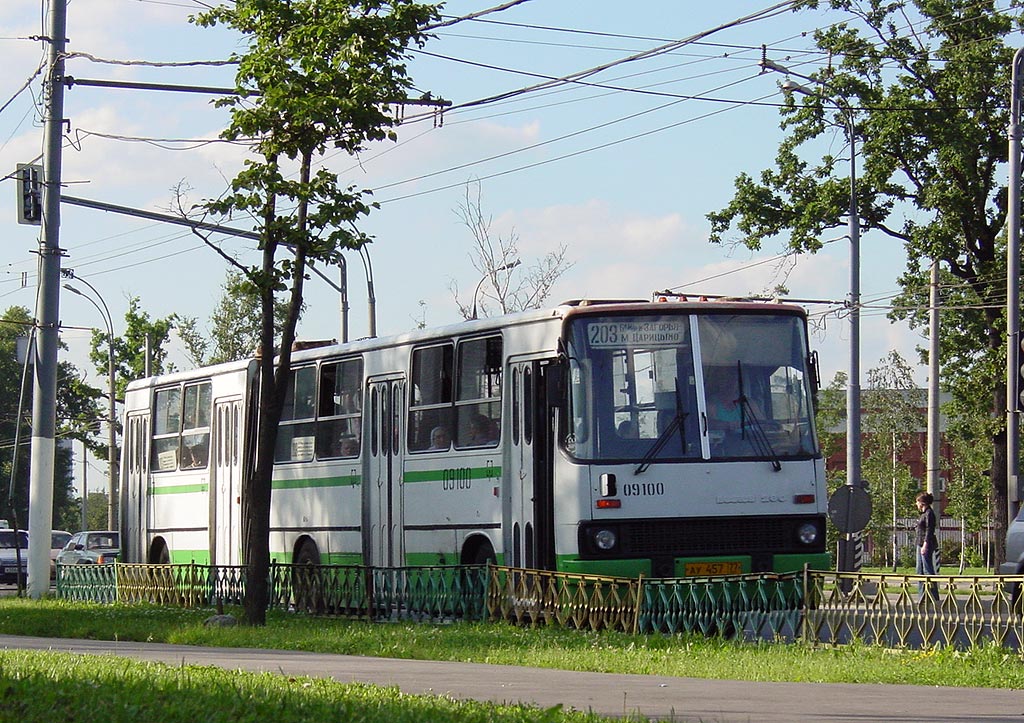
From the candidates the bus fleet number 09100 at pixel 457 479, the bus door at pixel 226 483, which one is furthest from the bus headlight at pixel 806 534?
the bus door at pixel 226 483

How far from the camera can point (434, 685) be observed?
40.1 ft

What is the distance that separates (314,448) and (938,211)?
25751 millimetres

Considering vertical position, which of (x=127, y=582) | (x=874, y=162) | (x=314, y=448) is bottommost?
(x=127, y=582)

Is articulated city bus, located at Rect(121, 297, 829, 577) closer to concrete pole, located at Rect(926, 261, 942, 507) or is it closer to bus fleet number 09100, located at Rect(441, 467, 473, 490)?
bus fleet number 09100, located at Rect(441, 467, 473, 490)

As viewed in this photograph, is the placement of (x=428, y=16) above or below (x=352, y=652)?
above

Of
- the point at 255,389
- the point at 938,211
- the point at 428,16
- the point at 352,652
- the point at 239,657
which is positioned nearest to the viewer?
the point at 239,657

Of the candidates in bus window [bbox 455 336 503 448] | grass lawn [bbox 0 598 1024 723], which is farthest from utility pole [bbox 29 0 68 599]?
bus window [bbox 455 336 503 448]

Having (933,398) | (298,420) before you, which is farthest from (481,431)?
(933,398)

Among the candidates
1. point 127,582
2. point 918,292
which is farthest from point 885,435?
point 127,582

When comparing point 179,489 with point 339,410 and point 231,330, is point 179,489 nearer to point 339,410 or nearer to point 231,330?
point 339,410

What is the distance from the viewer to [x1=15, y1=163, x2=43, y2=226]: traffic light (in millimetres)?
28828

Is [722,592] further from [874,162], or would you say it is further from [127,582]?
[874,162]

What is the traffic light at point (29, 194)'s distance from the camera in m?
28.8

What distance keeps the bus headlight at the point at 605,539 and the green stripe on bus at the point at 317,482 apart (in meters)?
5.87
